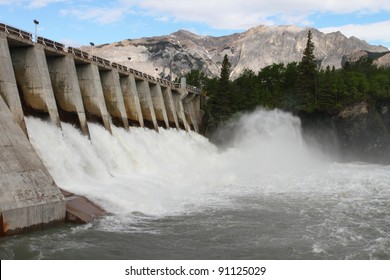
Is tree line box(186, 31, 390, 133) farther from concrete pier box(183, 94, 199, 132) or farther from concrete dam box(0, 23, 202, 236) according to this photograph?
concrete dam box(0, 23, 202, 236)

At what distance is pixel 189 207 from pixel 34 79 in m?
12.1

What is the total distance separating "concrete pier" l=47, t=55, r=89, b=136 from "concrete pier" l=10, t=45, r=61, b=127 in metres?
3.38

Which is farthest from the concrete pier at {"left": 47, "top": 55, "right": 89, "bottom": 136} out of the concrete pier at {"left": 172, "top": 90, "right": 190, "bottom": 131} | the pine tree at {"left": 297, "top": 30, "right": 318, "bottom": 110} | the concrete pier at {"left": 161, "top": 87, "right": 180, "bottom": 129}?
the pine tree at {"left": 297, "top": 30, "right": 318, "bottom": 110}

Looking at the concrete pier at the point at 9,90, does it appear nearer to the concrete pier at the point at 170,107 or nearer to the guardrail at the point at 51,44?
the guardrail at the point at 51,44

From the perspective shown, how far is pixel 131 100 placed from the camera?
39.7 meters

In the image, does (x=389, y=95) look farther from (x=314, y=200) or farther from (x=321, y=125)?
(x=314, y=200)

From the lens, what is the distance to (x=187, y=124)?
175ft

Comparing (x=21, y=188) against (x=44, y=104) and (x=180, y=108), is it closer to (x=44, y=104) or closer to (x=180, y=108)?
(x=44, y=104)

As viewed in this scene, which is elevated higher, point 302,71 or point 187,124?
point 302,71

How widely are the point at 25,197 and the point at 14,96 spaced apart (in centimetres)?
694

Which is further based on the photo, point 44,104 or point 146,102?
point 146,102

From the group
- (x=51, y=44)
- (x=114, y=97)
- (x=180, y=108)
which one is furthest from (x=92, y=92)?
(x=180, y=108)

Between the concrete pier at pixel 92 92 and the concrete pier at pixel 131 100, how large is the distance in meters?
7.22
